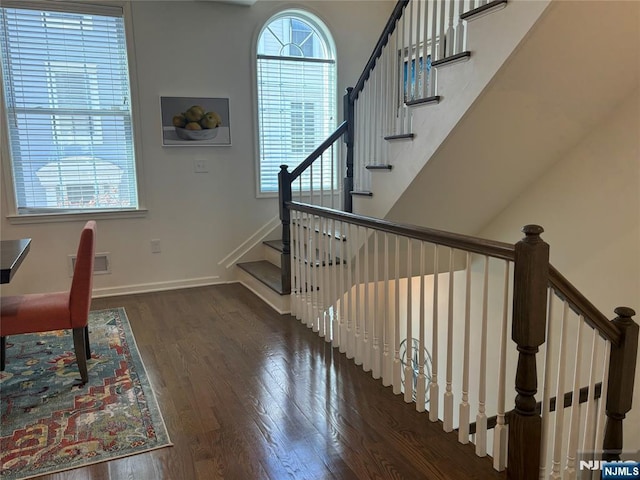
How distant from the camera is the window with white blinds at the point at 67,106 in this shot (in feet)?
13.5

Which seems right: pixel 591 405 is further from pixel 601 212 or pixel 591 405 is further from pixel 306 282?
pixel 306 282

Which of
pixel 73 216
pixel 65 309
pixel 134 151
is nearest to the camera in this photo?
pixel 65 309

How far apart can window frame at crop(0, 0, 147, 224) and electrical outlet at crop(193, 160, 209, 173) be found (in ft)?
1.67

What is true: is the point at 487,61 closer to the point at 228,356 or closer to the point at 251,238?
the point at 228,356

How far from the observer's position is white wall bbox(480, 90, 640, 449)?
318 cm

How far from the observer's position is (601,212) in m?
3.40

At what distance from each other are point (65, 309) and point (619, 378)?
9.19ft

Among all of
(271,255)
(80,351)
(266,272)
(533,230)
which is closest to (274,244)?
(271,255)

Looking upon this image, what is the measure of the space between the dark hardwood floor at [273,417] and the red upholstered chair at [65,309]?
0.54 meters

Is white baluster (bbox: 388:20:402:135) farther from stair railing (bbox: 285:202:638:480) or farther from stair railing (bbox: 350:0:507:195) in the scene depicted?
stair railing (bbox: 285:202:638:480)

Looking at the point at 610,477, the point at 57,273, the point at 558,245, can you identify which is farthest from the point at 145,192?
the point at 610,477

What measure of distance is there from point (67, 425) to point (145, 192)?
8.72 ft

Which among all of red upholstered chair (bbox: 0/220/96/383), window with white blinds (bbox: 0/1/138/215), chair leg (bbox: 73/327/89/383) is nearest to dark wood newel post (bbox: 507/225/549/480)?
red upholstered chair (bbox: 0/220/96/383)

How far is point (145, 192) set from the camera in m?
4.66
